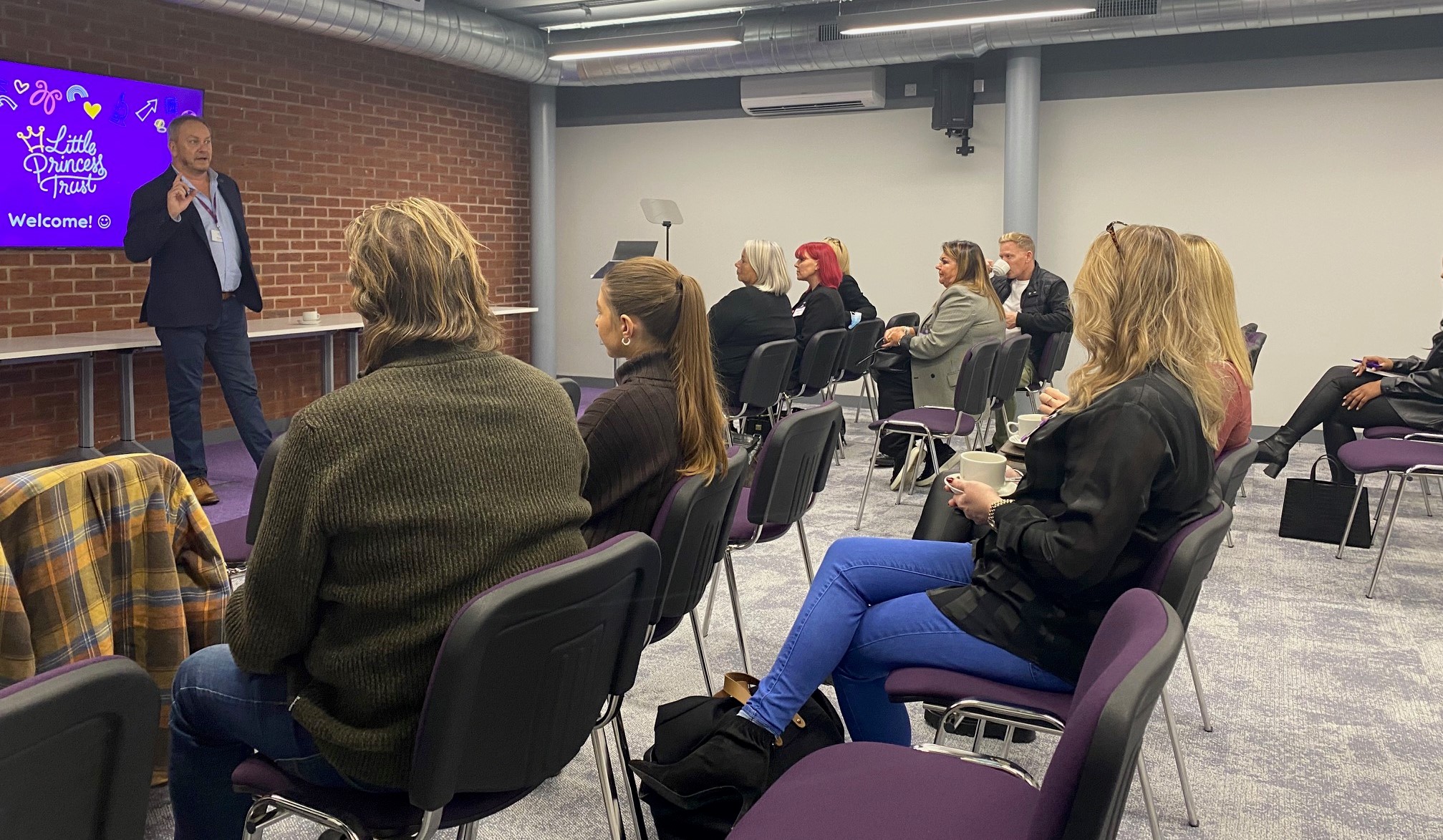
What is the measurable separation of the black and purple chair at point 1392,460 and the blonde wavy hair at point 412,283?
343cm

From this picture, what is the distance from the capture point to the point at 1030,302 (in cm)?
626

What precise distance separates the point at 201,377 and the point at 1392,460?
16.0 feet

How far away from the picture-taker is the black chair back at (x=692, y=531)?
6.93ft

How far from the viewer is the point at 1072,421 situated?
1.97 m

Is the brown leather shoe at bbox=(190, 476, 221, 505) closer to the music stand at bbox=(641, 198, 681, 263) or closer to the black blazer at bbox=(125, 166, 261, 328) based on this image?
the black blazer at bbox=(125, 166, 261, 328)

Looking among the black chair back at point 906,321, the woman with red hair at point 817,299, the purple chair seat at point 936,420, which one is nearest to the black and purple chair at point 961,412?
the purple chair seat at point 936,420

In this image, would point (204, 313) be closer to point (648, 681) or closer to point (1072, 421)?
point (648, 681)

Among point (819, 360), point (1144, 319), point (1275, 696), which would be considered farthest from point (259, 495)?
point (819, 360)

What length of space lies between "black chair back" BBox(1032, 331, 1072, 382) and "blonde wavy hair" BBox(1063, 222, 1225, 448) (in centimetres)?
421

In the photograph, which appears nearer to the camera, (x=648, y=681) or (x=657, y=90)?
(x=648, y=681)

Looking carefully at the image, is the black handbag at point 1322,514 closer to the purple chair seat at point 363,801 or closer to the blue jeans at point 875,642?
the blue jeans at point 875,642

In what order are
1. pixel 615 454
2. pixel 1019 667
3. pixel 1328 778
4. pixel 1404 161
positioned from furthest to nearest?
1. pixel 1404 161
2. pixel 1328 778
3. pixel 615 454
4. pixel 1019 667

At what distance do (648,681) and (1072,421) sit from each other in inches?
60.5

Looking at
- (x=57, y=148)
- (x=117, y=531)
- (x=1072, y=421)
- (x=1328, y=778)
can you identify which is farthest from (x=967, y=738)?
(x=57, y=148)
